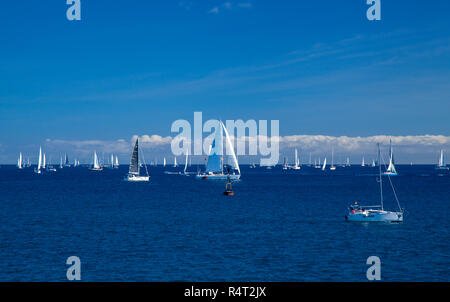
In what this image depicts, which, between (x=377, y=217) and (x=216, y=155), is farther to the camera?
(x=216, y=155)

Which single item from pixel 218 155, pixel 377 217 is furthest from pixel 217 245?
pixel 218 155

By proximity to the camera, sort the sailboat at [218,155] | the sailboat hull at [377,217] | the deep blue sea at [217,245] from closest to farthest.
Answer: the deep blue sea at [217,245]
the sailboat hull at [377,217]
the sailboat at [218,155]

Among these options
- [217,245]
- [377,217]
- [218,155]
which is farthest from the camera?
[218,155]

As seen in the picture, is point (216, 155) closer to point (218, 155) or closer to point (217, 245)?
point (218, 155)

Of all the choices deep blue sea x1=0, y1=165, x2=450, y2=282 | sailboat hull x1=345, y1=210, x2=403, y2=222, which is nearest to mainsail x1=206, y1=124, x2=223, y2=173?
deep blue sea x1=0, y1=165, x2=450, y2=282

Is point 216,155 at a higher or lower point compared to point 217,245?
higher

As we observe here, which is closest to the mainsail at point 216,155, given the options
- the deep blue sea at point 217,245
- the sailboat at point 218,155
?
the sailboat at point 218,155

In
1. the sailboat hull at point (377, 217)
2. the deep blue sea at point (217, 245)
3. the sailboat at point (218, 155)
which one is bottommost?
the deep blue sea at point (217, 245)

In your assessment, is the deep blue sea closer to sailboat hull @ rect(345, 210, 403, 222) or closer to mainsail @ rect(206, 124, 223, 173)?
sailboat hull @ rect(345, 210, 403, 222)

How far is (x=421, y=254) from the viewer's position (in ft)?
156

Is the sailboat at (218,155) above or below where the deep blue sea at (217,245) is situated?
above

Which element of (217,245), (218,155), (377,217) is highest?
(218,155)

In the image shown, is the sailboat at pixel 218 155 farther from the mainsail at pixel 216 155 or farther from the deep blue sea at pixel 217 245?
the deep blue sea at pixel 217 245
